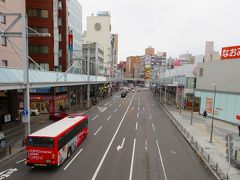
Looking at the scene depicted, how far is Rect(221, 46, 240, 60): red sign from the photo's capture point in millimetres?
40156

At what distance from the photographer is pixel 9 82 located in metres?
21.2

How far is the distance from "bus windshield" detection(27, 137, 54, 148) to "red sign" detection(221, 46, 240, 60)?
35.4m

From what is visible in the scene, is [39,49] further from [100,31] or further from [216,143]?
[100,31]

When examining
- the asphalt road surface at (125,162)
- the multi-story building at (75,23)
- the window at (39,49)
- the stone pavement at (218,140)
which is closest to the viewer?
the asphalt road surface at (125,162)

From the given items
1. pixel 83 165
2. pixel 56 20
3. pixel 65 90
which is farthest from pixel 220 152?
pixel 56 20

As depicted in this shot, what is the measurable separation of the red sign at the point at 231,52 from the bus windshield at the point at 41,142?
3544 cm

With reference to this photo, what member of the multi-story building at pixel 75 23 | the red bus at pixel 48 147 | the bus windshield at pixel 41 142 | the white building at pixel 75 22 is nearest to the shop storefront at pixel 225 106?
the red bus at pixel 48 147

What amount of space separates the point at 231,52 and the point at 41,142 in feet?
120

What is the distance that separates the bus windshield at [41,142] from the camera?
18188mm

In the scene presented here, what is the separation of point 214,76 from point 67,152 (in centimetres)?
3628

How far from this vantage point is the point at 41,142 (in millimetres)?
18297

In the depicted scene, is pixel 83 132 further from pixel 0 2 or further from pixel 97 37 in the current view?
Answer: pixel 97 37

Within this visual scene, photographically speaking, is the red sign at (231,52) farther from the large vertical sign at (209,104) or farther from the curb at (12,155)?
the curb at (12,155)

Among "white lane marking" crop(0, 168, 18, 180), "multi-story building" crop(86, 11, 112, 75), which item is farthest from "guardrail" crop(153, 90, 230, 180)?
"multi-story building" crop(86, 11, 112, 75)
